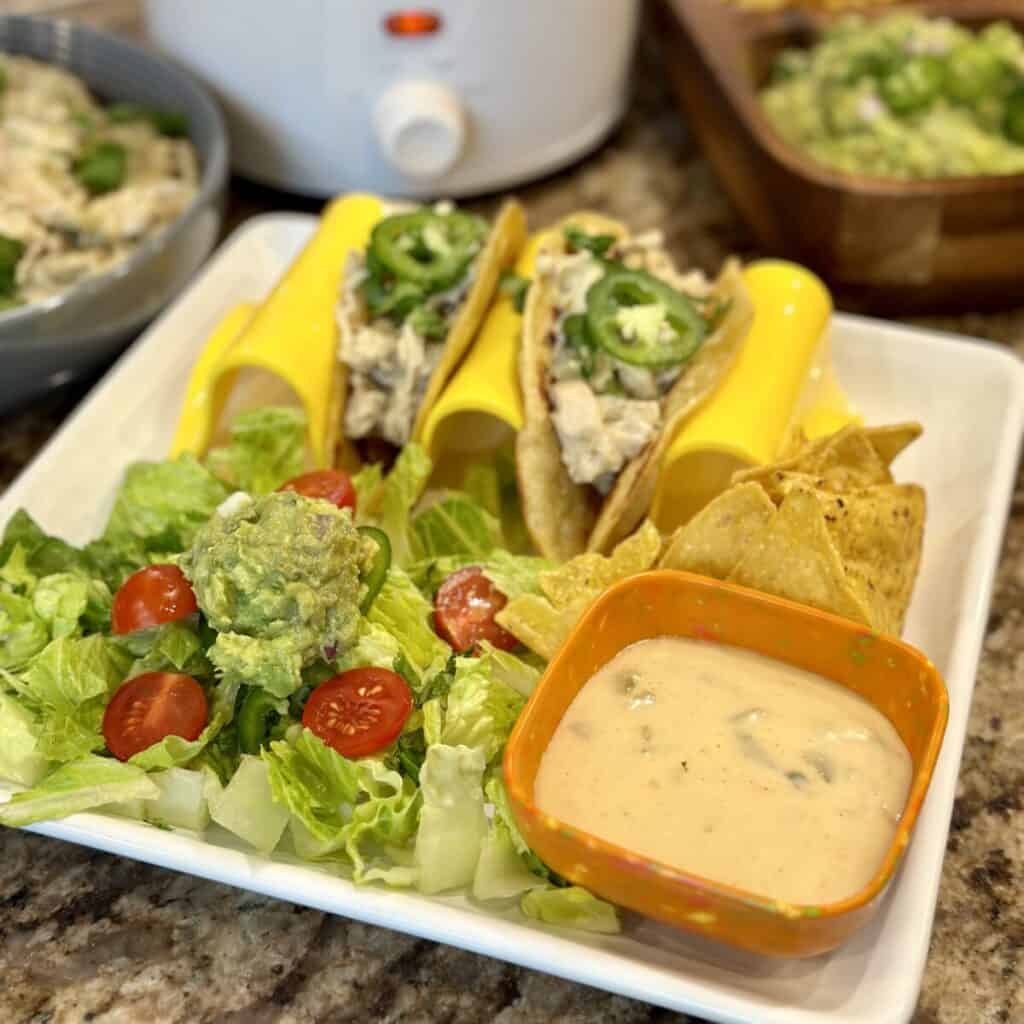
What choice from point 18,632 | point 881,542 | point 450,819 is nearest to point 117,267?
point 18,632

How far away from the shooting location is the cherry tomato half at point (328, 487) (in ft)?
5.62

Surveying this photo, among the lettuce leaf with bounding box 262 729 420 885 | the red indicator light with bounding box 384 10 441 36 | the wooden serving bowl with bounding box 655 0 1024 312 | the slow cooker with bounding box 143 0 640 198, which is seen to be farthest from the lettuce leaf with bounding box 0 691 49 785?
the wooden serving bowl with bounding box 655 0 1024 312

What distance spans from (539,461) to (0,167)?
1.27 metres

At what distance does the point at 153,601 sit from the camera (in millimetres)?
1532

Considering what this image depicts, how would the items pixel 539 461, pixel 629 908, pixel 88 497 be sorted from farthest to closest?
pixel 88 497, pixel 539 461, pixel 629 908

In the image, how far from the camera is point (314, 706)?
1.46m

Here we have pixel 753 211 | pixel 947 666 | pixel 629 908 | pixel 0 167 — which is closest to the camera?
pixel 629 908

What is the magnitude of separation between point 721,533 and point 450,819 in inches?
19.2

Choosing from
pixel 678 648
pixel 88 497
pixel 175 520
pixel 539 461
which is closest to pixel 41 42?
pixel 88 497

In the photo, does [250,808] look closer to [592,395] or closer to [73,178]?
[592,395]

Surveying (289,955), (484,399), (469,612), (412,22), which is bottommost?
(289,955)

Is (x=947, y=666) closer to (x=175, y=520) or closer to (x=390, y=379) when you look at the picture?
(x=390, y=379)

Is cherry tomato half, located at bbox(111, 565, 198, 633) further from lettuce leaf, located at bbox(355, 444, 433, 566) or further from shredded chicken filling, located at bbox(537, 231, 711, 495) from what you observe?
shredded chicken filling, located at bbox(537, 231, 711, 495)

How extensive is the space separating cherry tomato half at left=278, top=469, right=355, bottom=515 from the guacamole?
4.48 feet
